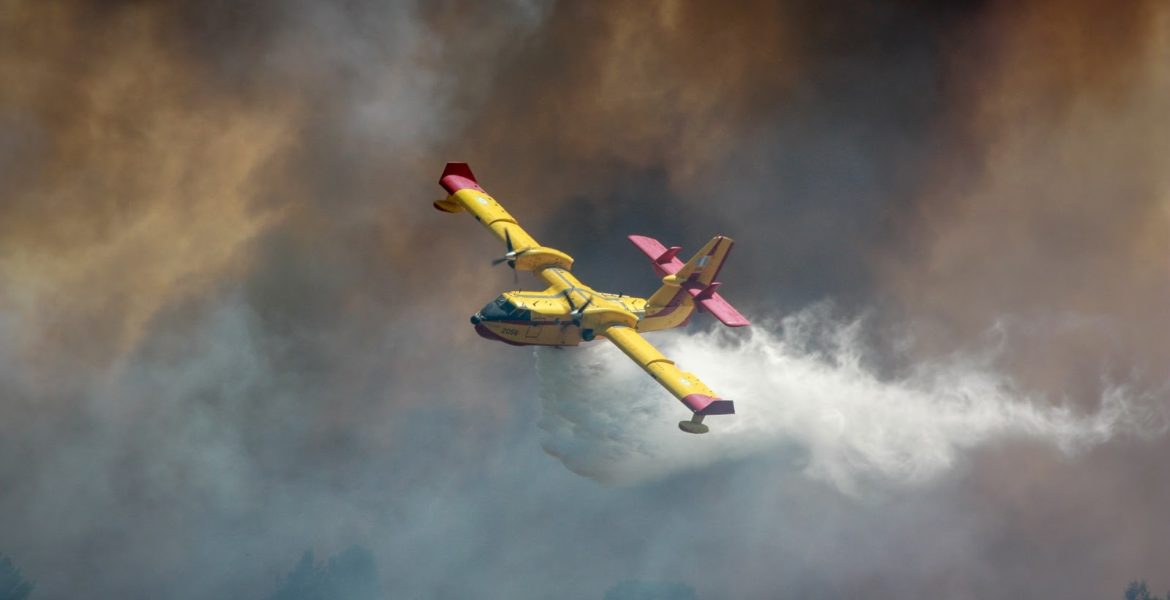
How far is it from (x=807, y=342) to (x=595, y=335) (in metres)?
22.8

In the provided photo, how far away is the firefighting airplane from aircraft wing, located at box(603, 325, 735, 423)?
65mm

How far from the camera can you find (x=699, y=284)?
77.9 meters

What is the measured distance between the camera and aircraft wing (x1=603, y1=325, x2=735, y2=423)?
6391cm

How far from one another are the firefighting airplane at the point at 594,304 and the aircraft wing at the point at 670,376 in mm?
65

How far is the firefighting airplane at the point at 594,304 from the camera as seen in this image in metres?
72.9

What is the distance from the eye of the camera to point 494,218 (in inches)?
3275

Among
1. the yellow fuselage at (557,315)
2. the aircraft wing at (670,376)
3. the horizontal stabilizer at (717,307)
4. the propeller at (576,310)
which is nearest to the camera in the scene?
the aircraft wing at (670,376)

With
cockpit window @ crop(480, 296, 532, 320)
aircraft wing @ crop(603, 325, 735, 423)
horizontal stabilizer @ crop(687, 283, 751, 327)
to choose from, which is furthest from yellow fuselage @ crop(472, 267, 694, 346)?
aircraft wing @ crop(603, 325, 735, 423)

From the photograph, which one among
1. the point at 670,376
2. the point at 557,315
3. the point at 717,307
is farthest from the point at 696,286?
the point at 670,376

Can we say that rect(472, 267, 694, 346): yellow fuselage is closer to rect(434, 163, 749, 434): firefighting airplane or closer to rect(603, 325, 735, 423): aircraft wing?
rect(434, 163, 749, 434): firefighting airplane

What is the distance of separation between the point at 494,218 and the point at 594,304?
1307 centimetres

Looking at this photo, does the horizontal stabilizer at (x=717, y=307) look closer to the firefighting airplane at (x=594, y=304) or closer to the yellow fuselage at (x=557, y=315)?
the firefighting airplane at (x=594, y=304)

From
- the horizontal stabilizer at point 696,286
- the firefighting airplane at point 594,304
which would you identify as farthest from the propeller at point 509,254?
the horizontal stabilizer at point 696,286

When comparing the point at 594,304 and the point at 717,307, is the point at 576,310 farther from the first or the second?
the point at 717,307
